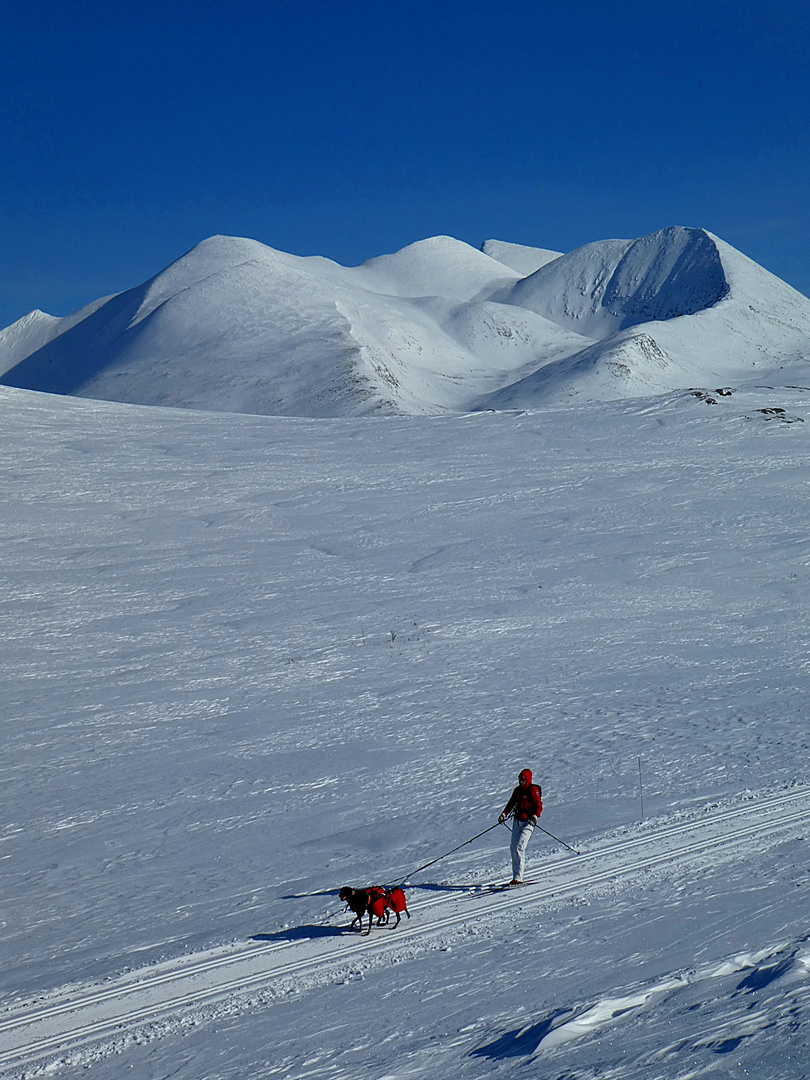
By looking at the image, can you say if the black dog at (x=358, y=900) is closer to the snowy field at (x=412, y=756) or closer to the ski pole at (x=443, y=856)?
the snowy field at (x=412, y=756)

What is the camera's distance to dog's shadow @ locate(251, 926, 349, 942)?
8.70m

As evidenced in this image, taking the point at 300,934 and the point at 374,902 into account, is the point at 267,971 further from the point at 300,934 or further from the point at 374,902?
the point at 374,902

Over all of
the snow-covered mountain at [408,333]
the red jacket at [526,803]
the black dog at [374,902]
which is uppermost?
the snow-covered mountain at [408,333]

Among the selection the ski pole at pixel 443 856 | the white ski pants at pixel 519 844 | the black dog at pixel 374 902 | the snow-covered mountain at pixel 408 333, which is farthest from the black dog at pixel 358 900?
the snow-covered mountain at pixel 408 333

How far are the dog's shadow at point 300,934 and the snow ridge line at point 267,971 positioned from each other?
155mm

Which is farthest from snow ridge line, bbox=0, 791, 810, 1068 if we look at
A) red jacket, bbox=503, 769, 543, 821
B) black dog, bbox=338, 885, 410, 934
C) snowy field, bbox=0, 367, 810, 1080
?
red jacket, bbox=503, 769, 543, 821

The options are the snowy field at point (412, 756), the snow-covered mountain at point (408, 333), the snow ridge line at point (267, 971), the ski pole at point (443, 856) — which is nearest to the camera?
the snowy field at point (412, 756)

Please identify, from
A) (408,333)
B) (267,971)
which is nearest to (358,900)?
(267,971)

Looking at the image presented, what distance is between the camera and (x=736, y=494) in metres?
30.1

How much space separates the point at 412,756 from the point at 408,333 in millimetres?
108566

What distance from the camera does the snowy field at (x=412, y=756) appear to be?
22.5ft

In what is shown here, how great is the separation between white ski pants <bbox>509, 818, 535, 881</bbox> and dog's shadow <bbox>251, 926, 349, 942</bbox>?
6.10 ft

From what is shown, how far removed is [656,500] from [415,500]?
25.2 ft

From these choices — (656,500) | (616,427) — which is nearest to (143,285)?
(616,427)
